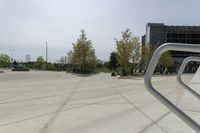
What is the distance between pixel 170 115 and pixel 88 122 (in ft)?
7.38

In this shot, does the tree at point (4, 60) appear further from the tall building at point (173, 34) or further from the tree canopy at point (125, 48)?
the tree canopy at point (125, 48)

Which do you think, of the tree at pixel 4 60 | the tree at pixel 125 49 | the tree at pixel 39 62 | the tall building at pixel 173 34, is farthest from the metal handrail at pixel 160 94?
the tree at pixel 4 60

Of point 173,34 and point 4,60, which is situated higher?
point 173,34

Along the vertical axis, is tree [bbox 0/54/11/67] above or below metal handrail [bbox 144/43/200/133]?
above

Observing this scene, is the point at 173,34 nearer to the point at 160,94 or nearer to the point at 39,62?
the point at 39,62

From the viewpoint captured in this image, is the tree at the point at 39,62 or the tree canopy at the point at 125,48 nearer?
the tree canopy at the point at 125,48

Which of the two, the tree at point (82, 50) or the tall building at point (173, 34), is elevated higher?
the tall building at point (173, 34)

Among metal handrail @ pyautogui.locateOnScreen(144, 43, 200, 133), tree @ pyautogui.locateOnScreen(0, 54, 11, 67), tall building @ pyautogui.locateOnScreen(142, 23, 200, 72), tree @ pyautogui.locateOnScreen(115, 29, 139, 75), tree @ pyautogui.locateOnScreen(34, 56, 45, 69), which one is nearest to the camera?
metal handrail @ pyautogui.locateOnScreen(144, 43, 200, 133)

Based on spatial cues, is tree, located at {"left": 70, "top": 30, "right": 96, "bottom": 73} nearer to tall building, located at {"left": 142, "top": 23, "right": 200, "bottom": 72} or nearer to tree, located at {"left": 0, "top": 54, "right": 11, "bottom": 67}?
tall building, located at {"left": 142, "top": 23, "right": 200, "bottom": 72}

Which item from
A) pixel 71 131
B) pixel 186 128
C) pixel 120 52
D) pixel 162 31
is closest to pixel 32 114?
pixel 71 131

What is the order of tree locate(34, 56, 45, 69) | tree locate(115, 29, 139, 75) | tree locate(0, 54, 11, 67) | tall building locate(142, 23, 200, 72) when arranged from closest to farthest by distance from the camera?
tree locate(115, 29, 139, 75)
tall building locate(142, 23, 200, 72)
tree locate(34, 56, 45, 69)
tree locate(0, 54, 11, 67)

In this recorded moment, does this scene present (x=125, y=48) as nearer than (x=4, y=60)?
Yes

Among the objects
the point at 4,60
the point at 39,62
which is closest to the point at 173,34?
the point at 39,62

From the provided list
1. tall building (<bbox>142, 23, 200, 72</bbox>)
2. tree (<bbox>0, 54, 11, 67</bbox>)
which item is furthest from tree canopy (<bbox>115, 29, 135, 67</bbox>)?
tree (<bbox>0, 54, 11, 67</bbox>)
